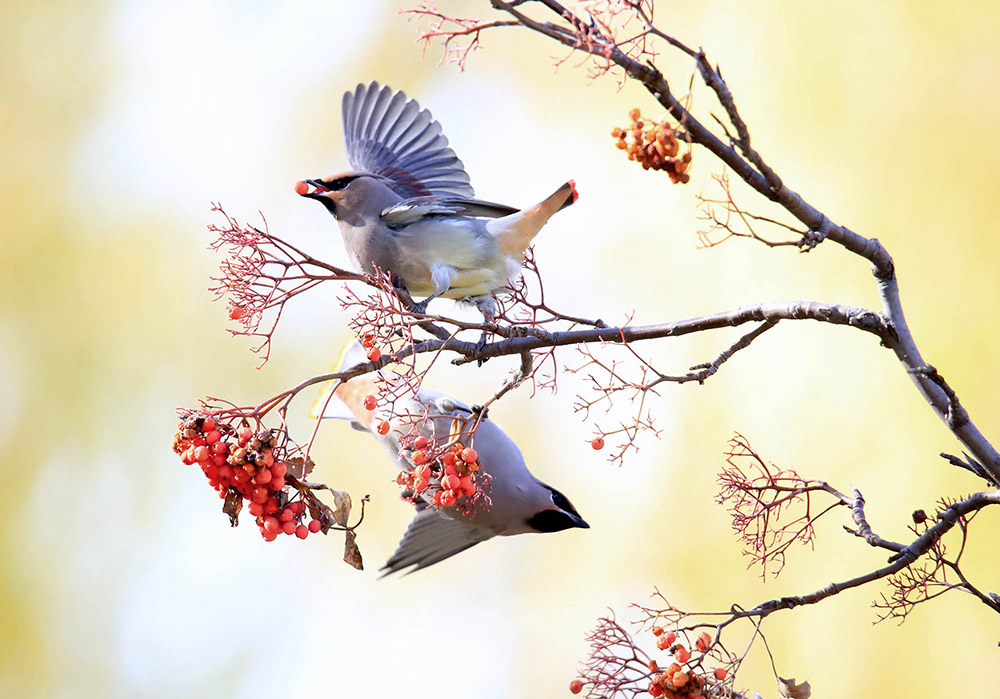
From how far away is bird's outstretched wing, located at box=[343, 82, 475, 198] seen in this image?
7.93ft

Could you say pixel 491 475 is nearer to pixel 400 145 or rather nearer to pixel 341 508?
pixel 341 508

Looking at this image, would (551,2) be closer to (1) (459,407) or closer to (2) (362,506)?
(2) (362,506)

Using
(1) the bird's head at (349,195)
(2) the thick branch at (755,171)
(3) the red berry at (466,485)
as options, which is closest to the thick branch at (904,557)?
(2) the thick branch at (755,171)

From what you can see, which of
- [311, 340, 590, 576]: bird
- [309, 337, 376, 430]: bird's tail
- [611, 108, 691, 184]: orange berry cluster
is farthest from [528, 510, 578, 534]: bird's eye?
[611, 108, 691, 184]: orange berry cluster

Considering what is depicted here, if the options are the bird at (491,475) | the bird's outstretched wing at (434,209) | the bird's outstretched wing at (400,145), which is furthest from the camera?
the bird's outstretched wing at (400,145)

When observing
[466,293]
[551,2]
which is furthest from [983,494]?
[466,293]

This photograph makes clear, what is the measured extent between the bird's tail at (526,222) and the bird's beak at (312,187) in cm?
39

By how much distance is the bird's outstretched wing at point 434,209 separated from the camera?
2.07 metres

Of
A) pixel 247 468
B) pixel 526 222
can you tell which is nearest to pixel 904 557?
pixel 247 468

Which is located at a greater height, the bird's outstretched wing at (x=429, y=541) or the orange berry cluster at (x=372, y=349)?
the bird's outstretched wing at (x=429, y=541)

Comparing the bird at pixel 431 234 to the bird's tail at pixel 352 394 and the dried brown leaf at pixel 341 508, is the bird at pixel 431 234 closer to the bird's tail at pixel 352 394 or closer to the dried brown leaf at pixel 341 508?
the bird's tail at pixel 352 394

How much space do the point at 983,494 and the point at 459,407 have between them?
0.93 m

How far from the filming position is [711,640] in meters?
1.29

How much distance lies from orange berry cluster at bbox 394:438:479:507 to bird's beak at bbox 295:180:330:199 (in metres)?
0.96
